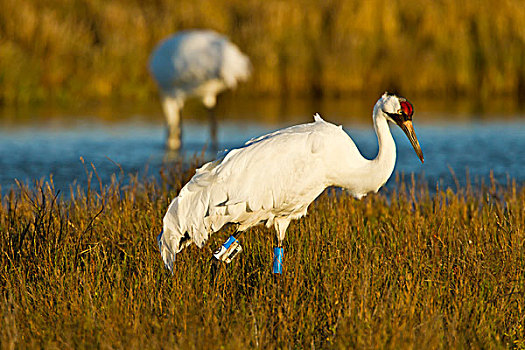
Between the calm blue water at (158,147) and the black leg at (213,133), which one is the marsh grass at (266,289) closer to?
the calm blue water at (158,147)

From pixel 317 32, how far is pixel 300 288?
42.2ft

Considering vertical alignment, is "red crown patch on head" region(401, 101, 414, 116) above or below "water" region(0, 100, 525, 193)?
above

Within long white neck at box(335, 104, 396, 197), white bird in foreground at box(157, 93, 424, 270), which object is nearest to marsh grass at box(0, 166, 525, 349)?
white bird in foreground at box(157, 93, 424, 270)

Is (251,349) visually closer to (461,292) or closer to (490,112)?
(461,292)

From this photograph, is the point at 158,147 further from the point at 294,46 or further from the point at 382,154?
the point at 382,154

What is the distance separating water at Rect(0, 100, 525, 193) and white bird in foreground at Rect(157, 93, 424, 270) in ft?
12.2

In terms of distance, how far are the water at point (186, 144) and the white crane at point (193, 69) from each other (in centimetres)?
47

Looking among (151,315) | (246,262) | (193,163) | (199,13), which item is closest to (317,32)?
(199,13)

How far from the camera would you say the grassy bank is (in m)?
14.7

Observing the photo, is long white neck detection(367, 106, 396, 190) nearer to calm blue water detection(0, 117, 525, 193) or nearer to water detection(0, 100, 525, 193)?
water detection(0, 100, 525, 193)

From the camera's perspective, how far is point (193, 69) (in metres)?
11.8

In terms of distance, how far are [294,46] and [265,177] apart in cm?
1184

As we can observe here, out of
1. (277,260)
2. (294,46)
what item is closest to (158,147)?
(294,46)

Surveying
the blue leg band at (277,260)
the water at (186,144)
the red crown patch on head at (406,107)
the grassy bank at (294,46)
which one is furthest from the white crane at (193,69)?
the red crown patch on head at (406,107)
